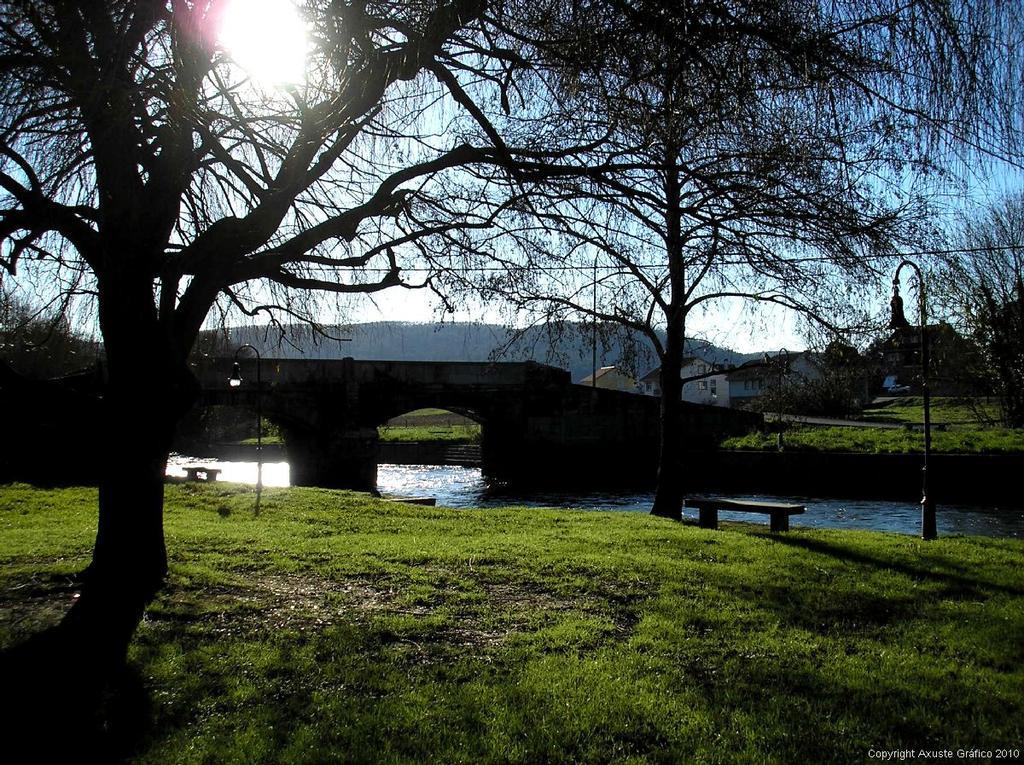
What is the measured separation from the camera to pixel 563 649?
17.7ft

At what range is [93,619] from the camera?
18.7 ft

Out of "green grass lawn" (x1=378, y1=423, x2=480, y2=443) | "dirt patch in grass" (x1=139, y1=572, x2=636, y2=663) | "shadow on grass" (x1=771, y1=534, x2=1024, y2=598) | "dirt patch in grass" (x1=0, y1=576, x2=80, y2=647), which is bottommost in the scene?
"shadow on grass" (x1=771, y1=534, x2=1024, y2=598)

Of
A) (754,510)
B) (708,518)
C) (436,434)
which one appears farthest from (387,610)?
(436,434)

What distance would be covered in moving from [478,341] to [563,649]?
5.72m

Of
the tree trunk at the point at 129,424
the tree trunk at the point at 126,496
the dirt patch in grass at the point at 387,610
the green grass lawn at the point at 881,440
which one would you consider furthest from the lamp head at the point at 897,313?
the green grass lawn at the point at 881,440

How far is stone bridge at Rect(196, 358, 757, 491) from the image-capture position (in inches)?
1468

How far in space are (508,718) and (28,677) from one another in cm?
287

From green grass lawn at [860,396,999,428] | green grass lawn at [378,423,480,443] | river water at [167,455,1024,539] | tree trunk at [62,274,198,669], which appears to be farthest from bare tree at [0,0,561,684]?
green grass lawn at [378,423,480,443]

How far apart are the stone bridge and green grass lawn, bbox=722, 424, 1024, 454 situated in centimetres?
290

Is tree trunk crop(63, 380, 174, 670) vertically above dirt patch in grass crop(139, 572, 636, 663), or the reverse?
tree trunk crop(63, 380, 174, 670)

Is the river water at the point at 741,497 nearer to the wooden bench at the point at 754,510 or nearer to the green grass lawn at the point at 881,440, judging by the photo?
the green grass lawn at the point at 881,440

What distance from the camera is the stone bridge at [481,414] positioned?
37.3 meters

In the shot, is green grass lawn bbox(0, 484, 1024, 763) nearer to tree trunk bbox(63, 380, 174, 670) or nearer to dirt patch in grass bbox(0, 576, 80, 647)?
dirt patch in grass bbox(0, 576, 80, 647)

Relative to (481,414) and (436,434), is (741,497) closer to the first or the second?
(481,414)
